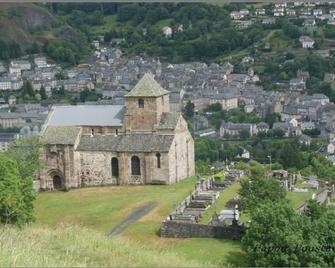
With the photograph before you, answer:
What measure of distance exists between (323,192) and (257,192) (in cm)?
688

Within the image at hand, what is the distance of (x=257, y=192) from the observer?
75.0 feet

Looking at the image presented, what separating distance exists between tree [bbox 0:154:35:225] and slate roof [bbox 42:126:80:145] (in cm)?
606

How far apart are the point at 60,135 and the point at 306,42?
80138 mm

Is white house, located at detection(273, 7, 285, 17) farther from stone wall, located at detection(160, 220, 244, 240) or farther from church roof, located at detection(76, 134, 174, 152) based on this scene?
stone wall, located at detection(160, 220, 244, 240)

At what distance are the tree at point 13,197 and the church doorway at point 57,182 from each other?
640 centimetres

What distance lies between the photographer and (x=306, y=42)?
103312mm

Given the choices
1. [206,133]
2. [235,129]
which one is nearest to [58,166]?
[206,133]

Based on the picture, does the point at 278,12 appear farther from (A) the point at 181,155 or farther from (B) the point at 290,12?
(A) the point at 181,155

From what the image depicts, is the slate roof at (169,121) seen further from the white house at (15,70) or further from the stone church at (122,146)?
the white house at (15,70)

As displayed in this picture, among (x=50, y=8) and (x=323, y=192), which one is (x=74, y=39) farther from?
(x=323, y=192)

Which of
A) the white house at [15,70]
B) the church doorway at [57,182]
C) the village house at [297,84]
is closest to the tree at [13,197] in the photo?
the church doorway at [57,182]

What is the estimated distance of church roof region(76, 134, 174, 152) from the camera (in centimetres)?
2734

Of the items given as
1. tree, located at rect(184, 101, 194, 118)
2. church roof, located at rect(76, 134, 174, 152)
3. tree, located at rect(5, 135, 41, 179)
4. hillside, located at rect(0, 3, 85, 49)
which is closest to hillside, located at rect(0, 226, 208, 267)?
church roof, located at rect(76, 134, 174, 152)

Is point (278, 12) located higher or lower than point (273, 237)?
higher
